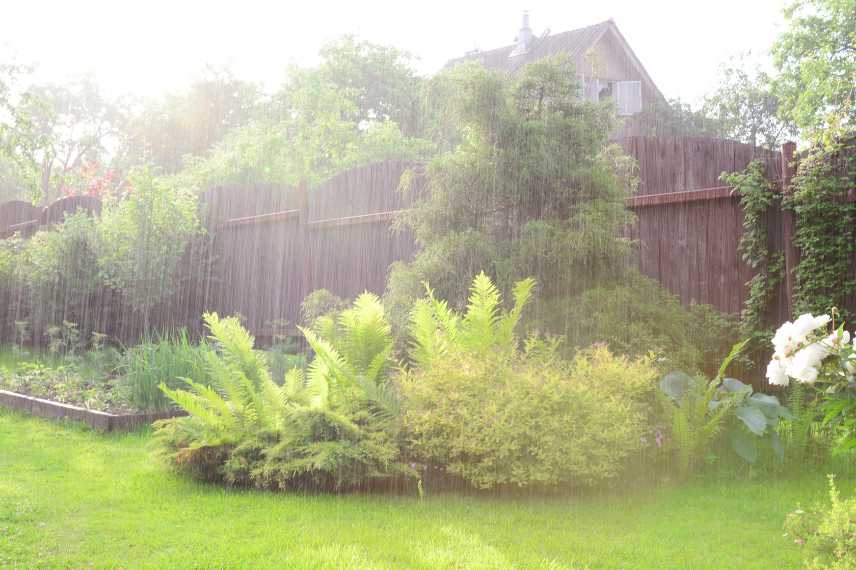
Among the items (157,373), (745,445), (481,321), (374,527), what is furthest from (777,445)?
(157,373)

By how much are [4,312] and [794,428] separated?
489 inches

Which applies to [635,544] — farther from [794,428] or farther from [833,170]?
[833,170]

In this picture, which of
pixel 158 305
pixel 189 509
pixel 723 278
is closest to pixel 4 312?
pixel 158 305

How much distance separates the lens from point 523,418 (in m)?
4.55

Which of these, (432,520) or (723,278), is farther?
(723,278)

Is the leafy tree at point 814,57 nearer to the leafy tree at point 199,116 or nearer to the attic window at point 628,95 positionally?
the attic window at point 628,95

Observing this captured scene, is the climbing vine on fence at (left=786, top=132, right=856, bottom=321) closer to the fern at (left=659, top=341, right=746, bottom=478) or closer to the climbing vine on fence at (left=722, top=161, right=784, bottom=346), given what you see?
the climbing vine on fence at (left=722, top=161, right=784, bottom=346)

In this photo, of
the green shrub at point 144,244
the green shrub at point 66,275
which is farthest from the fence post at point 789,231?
the green shrub at point 66,275

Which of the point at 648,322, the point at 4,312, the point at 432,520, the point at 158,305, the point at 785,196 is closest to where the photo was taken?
the point at 432,520

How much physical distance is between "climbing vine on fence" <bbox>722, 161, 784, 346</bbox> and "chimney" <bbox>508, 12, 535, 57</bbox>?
69.6 ft

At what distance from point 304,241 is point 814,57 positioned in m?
18.3

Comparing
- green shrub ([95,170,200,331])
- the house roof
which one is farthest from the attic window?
green shrub ([95,170,200,331])

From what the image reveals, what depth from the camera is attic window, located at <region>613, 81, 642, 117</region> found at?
24578 millimetres

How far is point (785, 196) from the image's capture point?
6.59m
